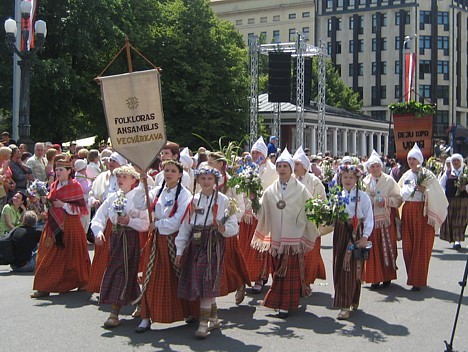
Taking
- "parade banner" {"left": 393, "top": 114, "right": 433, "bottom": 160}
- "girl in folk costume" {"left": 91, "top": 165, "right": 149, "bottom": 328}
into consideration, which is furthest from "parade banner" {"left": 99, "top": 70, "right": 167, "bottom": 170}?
"parade banner" {"left": 393, "top": 114, "right": 433, "bottom": 160}

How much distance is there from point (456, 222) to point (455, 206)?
1.58ft

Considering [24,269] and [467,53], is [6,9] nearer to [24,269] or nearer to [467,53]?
[24,269]

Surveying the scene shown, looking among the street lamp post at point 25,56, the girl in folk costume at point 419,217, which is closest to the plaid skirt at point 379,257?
the girl in folk costume at point 419,217

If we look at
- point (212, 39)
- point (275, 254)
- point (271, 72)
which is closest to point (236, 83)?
point (212, 39)

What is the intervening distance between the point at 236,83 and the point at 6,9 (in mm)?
14789

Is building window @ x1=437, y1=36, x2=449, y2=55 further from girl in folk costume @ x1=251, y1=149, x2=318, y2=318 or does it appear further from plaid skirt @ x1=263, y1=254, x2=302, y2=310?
plaid skirt @ x1=263, y1=254, x2=302, y2=310

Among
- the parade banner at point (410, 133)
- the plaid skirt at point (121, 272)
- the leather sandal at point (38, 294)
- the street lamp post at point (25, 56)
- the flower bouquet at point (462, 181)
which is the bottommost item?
the leather sandal at point (38, 294)

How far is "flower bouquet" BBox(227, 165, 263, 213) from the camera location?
27.0 ft

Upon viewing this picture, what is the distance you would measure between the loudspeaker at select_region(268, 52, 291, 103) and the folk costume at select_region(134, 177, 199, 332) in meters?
24.4

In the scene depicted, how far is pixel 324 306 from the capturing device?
8539 millimetres

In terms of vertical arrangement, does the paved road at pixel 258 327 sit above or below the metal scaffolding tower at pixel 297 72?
below

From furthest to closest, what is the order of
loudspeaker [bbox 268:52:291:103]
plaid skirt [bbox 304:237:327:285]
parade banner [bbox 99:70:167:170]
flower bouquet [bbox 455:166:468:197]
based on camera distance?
loudspeaker [bbox 268:52:291:103] → flower bouquet [bbox 455:166:468:197] → plaid skirt [bbox 304:237:327:285] → parade banner [bbox 99:70:167:170]

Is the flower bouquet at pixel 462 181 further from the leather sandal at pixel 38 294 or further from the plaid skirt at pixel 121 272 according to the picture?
the leather sandal at pixel 38 294

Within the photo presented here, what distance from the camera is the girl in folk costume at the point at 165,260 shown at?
7047mm
